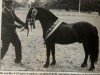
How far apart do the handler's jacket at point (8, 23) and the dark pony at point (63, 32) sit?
8 centimetres

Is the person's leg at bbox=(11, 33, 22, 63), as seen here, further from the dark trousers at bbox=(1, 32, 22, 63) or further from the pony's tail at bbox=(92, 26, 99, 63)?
the pony's tail at bbox=(92, 26, 99, 63)

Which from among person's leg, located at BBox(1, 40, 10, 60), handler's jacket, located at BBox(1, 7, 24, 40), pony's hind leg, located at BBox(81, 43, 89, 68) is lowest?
pony's hind leg, located at BBox(81, 43, 89, 68)

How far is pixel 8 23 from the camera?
1607 millimetres

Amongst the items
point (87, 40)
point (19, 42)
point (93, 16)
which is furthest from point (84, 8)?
point (19, 42)

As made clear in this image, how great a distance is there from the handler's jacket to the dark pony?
0.08 m

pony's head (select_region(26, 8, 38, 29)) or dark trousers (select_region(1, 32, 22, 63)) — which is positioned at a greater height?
pony's head (select_region(26, 8, 38, 29))

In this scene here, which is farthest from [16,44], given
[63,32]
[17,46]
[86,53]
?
[86,53]

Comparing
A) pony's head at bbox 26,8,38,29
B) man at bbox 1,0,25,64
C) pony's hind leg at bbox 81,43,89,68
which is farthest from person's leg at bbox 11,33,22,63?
pony's hind leg at bbox 81,43,89,68

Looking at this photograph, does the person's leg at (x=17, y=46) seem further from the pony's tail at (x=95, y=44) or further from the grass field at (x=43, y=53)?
the pony's tail at (x=95, y=44)

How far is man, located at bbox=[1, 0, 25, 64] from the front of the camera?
1.59 metres

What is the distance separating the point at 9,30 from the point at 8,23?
0.13ft

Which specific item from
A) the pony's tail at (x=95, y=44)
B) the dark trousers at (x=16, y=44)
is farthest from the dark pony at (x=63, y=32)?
the dark trousers at (x=16, y=44)

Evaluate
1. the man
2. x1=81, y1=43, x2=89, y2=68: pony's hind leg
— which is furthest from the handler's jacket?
x1=81, y1=43, x2=89, y2=68: pony's hind leg

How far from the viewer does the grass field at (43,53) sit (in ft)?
5.29
